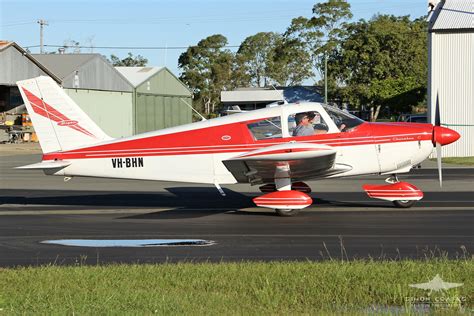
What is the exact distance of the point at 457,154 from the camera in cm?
3612

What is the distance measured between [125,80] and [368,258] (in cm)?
5759

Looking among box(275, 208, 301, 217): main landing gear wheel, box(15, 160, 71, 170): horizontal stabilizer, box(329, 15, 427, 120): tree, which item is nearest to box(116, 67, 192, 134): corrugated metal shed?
box(329, 15, 427, 120): tree

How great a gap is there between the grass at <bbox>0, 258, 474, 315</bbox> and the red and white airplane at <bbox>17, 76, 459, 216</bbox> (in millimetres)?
5920

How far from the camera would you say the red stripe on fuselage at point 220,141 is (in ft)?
50.7

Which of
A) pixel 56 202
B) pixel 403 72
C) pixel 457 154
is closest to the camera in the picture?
pixel 56 202

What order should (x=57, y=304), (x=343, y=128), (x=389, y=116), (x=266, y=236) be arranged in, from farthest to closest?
(x=389, y=116)
(x=343, y=128)
(x=266, y=236)
(x=57, y=304)

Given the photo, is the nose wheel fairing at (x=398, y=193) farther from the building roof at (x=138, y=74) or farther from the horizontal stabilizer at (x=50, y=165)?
the building roof at (x=138, y=74)

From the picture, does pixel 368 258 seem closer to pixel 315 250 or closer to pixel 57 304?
pixel 315 250

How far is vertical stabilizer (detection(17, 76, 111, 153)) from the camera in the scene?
53.2 feet

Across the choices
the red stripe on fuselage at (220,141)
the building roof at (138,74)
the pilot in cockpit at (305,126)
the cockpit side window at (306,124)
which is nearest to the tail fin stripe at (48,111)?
the red stripe on fuselage at (220,141)

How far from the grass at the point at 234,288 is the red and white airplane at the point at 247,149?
19.4ft

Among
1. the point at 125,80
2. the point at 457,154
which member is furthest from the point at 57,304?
the point at 125,80

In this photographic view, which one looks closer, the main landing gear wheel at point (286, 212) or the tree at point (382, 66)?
the main landing gear wheel at point (286, 212)

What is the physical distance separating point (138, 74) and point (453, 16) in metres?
39.9
